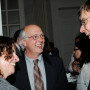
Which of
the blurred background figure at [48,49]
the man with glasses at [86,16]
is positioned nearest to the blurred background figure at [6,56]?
the man with glasses at [86,16]

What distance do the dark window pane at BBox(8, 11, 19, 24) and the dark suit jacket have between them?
3.82 meters

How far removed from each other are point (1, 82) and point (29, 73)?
3.15 feet

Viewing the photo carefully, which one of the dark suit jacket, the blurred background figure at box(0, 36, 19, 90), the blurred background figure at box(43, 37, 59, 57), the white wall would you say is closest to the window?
the white wall

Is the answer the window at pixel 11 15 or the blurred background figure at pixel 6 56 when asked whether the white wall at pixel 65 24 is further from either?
the blurred background figure at pixel 6 56

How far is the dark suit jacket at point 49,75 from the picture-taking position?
2240mm

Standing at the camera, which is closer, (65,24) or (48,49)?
(48,49)

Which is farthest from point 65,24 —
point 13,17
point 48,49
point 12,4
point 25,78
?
point 25,78

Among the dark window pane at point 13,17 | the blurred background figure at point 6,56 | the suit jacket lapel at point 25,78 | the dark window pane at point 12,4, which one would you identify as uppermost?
the dark window pane at point 12,4

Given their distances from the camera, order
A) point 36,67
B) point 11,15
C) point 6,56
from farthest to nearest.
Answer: point 11,15
point 36,67
point 6,56

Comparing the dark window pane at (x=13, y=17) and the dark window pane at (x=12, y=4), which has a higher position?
the dark window pane at (x=12, y=4)

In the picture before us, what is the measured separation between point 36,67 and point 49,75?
7.3 inches

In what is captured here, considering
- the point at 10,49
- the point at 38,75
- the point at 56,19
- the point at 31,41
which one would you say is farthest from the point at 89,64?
the point at 56,19

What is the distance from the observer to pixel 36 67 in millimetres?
2369

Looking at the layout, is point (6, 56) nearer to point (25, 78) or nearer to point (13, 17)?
point (25, 78)
